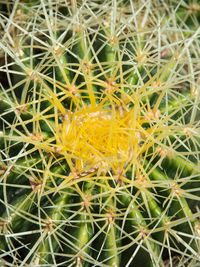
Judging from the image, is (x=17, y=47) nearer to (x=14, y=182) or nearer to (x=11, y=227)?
(x=14, y=182)

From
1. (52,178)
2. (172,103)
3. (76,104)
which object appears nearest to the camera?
(52,178)

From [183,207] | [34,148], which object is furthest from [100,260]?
[34,148]

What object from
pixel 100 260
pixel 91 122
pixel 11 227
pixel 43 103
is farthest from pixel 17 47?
pixel 100 260

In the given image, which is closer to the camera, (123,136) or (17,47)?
(123,136)

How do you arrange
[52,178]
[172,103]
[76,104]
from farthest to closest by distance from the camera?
[172,103] < [76,104] < [52,178]

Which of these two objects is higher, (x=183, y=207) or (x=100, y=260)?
(x=183, y=207)

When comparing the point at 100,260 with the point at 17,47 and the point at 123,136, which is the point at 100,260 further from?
the point at 17,47

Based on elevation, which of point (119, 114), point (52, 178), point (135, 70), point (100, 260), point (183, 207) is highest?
point (135, 70)
